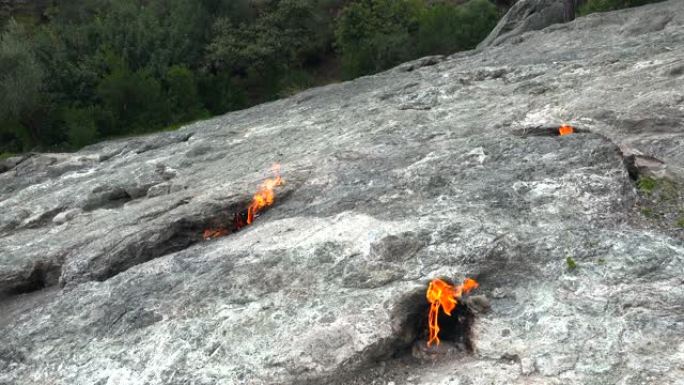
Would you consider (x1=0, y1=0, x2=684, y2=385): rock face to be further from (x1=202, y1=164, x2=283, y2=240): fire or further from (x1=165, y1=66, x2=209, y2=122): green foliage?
(x1=165, y1=66, x2=209, y2=122): green foliage

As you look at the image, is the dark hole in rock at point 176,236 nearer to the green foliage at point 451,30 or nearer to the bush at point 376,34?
the green foliage at point 451,30

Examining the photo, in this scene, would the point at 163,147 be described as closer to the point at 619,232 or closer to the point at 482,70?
the point at 482,70

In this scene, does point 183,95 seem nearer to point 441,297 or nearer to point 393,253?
point 393,253

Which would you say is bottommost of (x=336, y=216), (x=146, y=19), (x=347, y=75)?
(x=347, y=75)

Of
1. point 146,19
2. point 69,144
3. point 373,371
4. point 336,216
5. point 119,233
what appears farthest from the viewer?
point 146,19

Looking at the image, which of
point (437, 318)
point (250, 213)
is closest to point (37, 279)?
point (250, 213)

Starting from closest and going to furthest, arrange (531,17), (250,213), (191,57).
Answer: (250,213), (531,17), (191,57)

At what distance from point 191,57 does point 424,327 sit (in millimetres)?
30518

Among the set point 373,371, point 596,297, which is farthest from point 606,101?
point 373,371

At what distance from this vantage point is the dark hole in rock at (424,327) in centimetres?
711

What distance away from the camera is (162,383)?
7035 mm

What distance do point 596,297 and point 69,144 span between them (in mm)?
25577

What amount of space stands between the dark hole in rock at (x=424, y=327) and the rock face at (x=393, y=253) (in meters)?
0.03

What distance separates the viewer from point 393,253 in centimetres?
809
